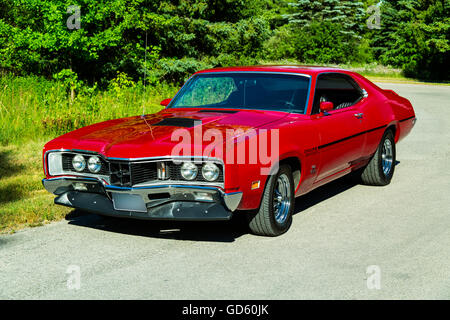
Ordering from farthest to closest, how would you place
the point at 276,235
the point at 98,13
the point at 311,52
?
1. the point at 311,52
2. the point at 98,13
3. the point at 276,235

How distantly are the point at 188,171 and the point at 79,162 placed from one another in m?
1.21

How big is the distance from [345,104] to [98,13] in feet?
33.0

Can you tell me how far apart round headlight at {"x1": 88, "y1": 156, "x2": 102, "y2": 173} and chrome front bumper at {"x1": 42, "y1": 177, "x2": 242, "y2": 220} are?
10cm

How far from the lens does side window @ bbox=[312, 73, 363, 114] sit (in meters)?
6.88

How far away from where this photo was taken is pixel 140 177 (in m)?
5.21

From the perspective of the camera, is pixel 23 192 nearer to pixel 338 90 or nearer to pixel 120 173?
pixel 120 173

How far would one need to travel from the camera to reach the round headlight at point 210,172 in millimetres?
5043

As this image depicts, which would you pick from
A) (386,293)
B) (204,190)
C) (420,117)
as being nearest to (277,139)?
(204,190)

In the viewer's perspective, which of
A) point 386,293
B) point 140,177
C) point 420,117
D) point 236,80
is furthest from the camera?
point 420,117

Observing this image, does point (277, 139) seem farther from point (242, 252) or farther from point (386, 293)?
point (386, 293)

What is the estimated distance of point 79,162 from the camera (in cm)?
564

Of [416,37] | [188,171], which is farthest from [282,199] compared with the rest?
[416,37]

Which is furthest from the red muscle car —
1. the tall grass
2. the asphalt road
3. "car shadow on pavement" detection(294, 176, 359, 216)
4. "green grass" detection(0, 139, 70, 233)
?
the tall grass

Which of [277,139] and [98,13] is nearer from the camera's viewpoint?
[277,139]
